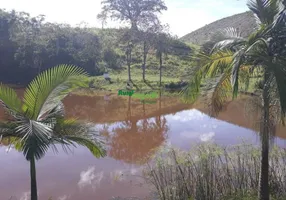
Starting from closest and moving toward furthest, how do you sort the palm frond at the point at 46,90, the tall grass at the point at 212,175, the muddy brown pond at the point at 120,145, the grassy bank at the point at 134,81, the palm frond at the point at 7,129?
1. the palm frond at the point at 7,129
2. the palm frond at the point at 46,90
3. the tall grass at the point at 212,175
4. the muddy brown pond at the point at 120,145
5. the grassy bank at the point at 134,81

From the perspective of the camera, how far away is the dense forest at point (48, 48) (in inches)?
1189

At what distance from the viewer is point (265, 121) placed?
212 inches

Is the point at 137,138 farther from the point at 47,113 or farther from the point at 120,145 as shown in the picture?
the point at 47,113

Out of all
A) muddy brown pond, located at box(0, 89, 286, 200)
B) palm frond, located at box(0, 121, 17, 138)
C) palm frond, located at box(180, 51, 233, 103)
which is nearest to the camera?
palm frond, located at box(0, 121, 17, 138)

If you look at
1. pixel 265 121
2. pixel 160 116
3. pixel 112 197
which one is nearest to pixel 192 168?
pixel 265 121

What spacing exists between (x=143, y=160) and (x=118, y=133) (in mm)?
3812

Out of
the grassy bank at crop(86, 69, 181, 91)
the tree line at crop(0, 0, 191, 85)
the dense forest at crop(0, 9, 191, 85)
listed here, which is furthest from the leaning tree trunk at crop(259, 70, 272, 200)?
the dense forest at crop(0, 9, 191, 85)

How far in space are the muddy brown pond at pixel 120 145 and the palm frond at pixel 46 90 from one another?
1.04 metres

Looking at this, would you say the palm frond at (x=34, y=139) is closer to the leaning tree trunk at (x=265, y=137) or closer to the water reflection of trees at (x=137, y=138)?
the leaning tree trunk at (x=265, y=137)

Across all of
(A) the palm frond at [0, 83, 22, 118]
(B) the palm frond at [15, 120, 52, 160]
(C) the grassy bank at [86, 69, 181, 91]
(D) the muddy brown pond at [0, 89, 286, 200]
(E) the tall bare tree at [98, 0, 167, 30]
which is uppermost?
(E) the tall bare tree at [98, 0, 167, 30]

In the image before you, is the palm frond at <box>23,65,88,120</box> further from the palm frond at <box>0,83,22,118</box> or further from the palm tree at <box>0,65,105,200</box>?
the palm frond at <box>0,83,22,118</box>

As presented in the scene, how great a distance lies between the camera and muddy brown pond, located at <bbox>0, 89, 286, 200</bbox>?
26.2 ft

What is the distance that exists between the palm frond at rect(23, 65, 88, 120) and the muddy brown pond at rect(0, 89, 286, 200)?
104 cm

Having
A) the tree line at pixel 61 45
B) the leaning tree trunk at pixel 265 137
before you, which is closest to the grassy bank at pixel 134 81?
the tree line at pixel 61 45
